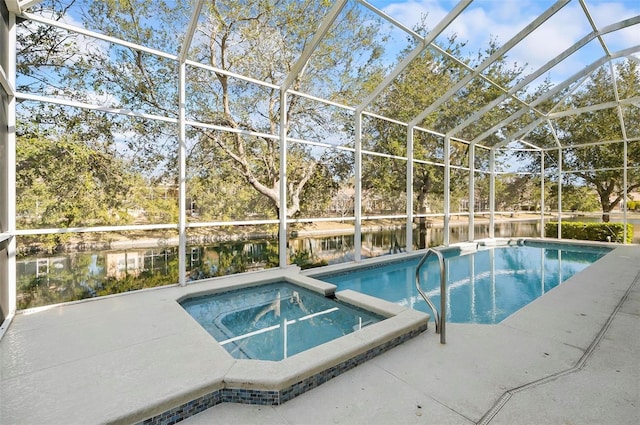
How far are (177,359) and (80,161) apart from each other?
3.62 metres

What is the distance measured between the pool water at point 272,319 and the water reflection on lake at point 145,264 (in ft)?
4.49

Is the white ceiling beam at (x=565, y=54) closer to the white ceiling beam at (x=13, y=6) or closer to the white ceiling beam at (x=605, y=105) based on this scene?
the white ceiling beam at (x=605, y=105)

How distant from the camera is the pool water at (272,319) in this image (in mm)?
3492

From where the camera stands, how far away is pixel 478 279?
6996mm

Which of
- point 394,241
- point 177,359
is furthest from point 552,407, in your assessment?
point 394,241

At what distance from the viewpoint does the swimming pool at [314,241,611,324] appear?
5.23 meters

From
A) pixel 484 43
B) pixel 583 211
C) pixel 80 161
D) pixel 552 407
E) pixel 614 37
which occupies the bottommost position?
pixel 552 407

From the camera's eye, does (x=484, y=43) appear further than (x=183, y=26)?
Yes

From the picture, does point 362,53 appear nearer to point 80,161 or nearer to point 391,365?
point 80,161

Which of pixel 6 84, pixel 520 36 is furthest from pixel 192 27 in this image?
pixel 520 36

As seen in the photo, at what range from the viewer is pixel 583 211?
12.8 m

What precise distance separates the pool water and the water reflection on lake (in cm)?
137

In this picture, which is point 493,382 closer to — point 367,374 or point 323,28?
point 367,374

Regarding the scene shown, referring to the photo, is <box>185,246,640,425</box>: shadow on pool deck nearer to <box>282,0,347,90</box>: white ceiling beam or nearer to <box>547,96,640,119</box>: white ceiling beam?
<box>282,0,347,90</box>: white ceiling beam
